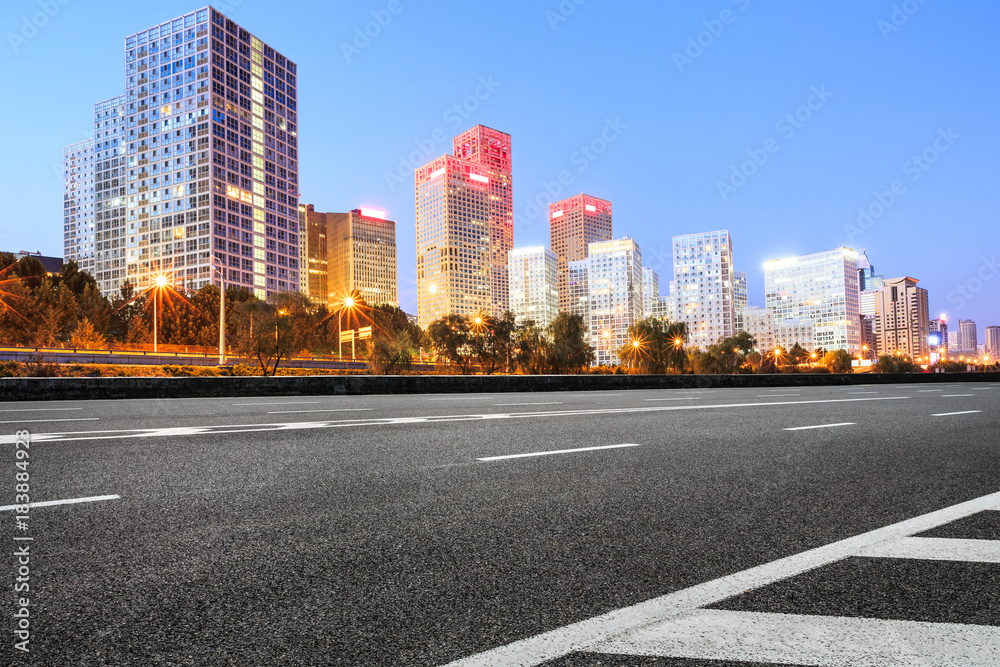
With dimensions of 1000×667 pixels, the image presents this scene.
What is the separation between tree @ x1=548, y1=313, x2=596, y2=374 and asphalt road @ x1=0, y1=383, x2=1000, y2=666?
5727 centimetres

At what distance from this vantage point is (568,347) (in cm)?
6438

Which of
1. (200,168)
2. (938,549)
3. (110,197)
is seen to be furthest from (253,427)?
(110,197)

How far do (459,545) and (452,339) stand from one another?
62.7 meters

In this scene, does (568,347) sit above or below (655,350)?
above

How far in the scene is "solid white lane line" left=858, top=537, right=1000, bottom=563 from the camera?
2.96 m

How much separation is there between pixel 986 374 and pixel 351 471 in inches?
1962

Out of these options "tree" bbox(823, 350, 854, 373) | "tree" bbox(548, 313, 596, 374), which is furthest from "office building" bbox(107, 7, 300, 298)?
"tree" bbox(823, 350, 854, 373)

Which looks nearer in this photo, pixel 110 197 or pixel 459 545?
pixel 459 545

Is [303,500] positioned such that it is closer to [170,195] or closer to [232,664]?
[232,664]

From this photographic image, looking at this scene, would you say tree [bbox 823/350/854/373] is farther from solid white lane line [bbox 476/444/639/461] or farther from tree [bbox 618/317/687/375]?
solid white lane line [bbox 476/444/639/461]

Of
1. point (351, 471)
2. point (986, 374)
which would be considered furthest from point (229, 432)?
point (986, 374)

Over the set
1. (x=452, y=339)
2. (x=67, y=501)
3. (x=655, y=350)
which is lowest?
(x=67, y=501)

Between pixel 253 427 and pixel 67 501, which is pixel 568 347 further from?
pixel 67 501

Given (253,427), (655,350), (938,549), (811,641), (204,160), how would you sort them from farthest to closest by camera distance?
(204,160) < (655,350) < (253,427) < (938,549) < (811,641)
